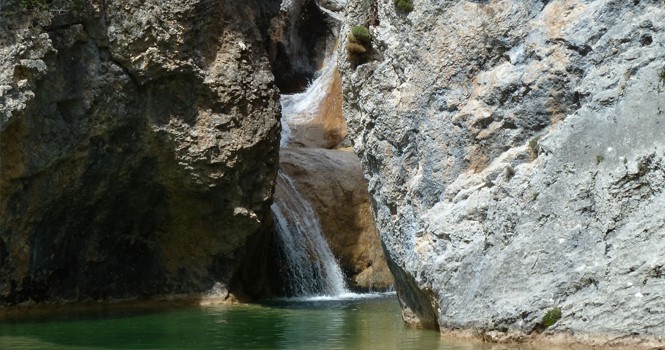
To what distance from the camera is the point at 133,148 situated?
71.4 ft

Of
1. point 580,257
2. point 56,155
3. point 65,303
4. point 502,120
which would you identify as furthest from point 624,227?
point 65,303

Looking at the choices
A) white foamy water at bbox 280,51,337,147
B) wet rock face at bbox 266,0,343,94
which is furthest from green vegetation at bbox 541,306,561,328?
wet rock face at bbox 266,0,343,94

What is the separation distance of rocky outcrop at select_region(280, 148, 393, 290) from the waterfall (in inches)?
12.0

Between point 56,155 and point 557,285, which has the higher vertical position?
point 56,155

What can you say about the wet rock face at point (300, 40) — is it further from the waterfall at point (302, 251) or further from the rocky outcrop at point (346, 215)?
the waterfall at point (302, 251)

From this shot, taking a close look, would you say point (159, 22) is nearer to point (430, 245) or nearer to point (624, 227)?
Answer: point (430, 245)

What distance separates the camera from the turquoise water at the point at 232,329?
1486 cm

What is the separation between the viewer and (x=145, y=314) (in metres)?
20.4

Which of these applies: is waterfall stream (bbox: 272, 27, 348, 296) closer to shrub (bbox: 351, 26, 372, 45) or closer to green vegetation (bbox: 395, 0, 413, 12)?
shrub (bbox: 351, 26, 372, 45)

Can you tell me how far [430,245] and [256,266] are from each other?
1063 centimetres

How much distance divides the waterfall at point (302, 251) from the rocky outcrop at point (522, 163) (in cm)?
827

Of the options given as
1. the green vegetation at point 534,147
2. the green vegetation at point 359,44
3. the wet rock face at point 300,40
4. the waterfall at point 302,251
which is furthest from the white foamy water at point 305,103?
the green vegetation at point 534,147

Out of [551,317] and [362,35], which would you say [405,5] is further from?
[551,317]

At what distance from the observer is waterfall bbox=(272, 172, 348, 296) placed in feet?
82.4
